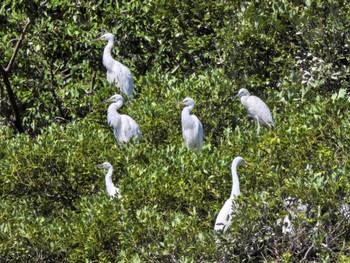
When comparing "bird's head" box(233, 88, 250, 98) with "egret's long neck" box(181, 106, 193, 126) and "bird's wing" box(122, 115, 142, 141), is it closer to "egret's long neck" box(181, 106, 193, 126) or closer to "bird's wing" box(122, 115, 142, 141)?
"egret's long neck" box(181, 106, 193, 126)

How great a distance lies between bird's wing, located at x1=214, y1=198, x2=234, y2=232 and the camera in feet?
28.1

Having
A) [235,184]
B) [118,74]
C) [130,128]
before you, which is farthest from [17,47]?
[235,184]

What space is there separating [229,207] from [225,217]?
10cm

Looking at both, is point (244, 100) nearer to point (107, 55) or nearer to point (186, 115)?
point (186, 115)

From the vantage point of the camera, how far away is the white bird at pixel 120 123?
10.7 m

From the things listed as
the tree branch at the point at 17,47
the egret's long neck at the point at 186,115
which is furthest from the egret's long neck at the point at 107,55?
the egret's long neck at the point at 186,115

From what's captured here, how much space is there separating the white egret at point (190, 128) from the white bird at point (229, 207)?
4.21 feet

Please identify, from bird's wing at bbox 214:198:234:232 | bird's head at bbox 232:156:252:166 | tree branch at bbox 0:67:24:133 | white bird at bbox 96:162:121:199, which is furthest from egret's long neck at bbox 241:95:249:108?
tree branch at bbox 0:67:24:133

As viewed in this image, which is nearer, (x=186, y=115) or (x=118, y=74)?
(x=186, y=115)

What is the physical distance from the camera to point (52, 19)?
14438mm

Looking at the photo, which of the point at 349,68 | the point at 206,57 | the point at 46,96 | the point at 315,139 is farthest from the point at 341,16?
the point at 46,96

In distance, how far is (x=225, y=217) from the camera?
867 cm

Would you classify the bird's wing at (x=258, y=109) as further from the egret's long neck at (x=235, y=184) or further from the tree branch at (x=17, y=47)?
the tree branch at (x=17, y=47)

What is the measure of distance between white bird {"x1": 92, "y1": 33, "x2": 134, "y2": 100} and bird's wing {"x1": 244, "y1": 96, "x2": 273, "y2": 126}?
1461 millimetres
